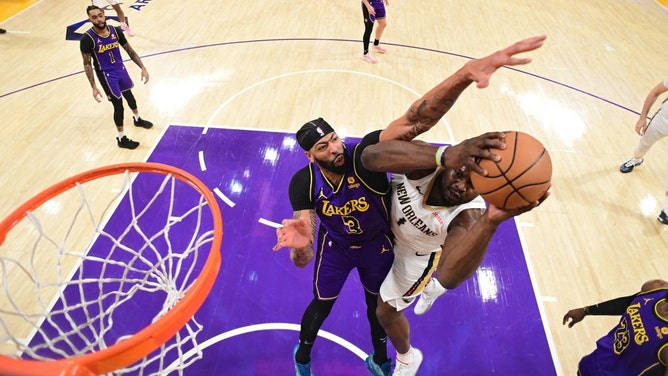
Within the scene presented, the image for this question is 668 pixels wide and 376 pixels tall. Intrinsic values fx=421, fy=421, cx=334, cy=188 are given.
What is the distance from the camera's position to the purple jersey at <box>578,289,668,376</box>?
2326 millimetres

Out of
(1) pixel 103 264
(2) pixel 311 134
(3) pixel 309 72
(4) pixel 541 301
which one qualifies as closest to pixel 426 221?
(2) pixel 311 134

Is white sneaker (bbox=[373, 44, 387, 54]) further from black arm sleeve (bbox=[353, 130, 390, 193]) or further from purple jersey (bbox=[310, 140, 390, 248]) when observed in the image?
black arm sleeve (bbox=[353, 130, 390, 193])

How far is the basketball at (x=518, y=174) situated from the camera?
1.74 meters

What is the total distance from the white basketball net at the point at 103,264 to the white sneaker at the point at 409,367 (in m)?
1.58

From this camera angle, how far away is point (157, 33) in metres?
8.36

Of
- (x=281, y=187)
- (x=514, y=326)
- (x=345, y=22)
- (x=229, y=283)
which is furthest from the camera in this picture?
(x=345, y=22)

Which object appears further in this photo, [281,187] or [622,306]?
[281,187]

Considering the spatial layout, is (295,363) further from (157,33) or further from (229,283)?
(157,33)

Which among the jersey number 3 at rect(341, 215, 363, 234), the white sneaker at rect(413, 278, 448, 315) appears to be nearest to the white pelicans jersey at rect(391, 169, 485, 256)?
the jersey number 3 at rect(341, 215, 363, 234)

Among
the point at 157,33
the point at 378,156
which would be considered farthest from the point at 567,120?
the point at 157,33

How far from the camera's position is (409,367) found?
3.18 m

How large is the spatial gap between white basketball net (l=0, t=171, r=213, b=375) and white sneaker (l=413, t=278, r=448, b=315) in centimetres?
186

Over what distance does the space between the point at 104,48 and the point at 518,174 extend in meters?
5.00

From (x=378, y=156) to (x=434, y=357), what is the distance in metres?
2.13
